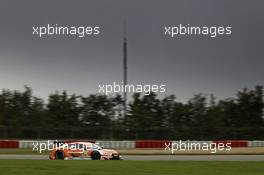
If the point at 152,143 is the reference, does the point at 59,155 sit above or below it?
below

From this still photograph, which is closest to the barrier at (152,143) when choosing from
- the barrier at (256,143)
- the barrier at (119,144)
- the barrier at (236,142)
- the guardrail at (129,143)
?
the guardrail at (129,143)

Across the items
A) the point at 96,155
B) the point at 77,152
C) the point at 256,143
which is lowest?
the point at 96,155

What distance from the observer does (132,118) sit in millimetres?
32281

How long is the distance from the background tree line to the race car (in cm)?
327

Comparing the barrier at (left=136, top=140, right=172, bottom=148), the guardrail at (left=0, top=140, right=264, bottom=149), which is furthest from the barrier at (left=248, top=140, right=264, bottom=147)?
the barrier at (left=136, top=140, right=172, bottom=148)

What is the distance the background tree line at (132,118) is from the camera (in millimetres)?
27684

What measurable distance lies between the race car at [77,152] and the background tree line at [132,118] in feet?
10.7

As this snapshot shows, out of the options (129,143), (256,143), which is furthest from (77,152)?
(256,143)

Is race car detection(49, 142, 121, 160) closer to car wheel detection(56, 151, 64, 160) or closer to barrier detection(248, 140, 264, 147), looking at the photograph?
car wheel detection(56, 151, 64, 160)

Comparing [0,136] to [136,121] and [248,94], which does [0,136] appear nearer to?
[136,121]

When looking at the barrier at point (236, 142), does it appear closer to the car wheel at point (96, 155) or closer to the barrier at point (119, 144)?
the barrier at point (119, 144)

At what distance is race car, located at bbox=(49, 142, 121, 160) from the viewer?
2197cm

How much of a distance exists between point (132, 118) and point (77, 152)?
34.8 feet

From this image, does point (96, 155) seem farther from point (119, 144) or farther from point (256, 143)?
point (256, 143)
